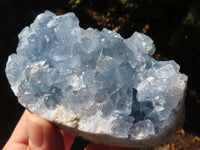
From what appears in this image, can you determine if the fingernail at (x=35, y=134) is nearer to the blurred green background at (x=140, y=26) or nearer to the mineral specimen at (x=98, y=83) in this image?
the mineral specimen at (x=98, y=83)

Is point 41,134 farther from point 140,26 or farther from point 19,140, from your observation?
point 140,26

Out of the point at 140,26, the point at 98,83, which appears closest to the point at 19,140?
the point at 98,83

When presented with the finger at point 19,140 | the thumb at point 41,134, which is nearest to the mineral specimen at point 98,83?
the thumb at point 41,134

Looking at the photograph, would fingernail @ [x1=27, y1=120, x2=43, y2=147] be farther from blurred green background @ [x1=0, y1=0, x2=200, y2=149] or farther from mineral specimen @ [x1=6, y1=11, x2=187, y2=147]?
blurred green background @ [x1=0, y1=0, x2=200, y2=149]

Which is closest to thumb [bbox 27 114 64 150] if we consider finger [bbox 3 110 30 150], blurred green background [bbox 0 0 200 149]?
finger [bbox 3 110 30 150]

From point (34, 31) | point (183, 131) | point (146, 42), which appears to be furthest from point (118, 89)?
point (183, 131)
